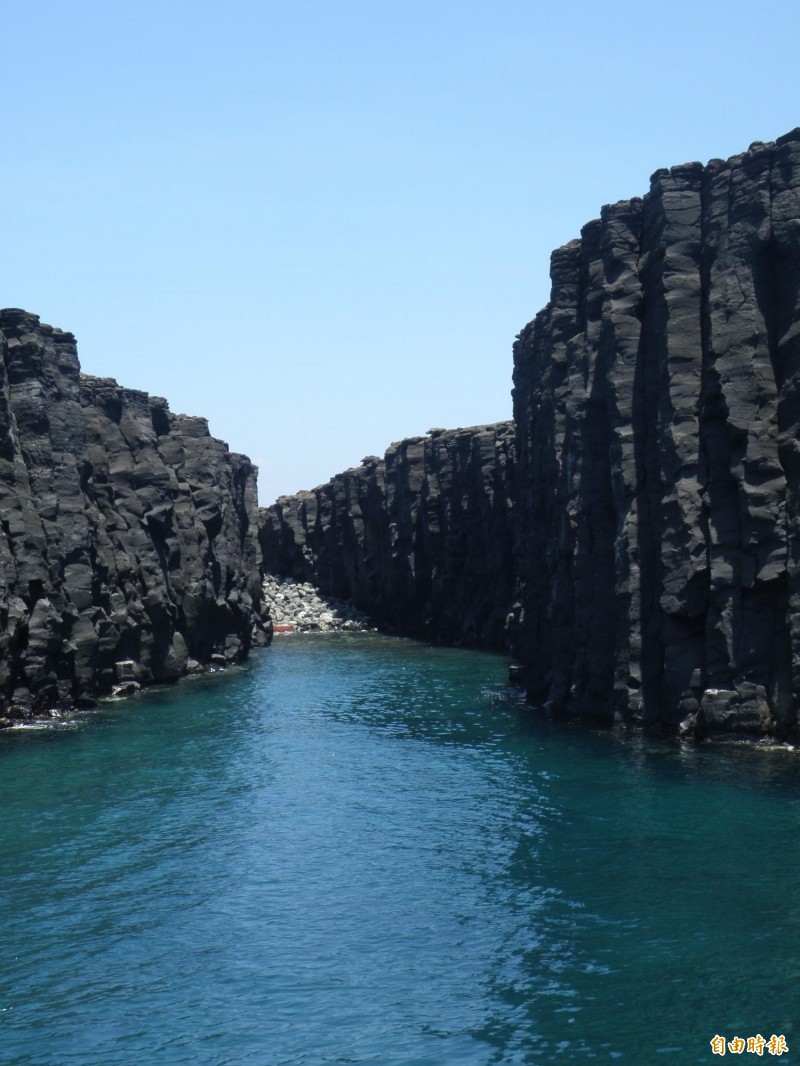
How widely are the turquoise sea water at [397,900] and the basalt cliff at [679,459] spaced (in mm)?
3591

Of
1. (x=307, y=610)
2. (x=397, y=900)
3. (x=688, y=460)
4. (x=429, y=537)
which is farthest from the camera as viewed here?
(x=307, y=610)

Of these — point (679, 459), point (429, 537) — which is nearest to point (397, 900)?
point (679, 459)

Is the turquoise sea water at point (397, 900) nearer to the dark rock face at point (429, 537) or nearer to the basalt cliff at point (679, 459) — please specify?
the basalt cliff at point (679, 459)

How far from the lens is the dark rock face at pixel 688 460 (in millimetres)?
47156

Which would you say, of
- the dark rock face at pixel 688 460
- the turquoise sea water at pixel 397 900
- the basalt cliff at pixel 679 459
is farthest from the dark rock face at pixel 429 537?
the turquoise sea water at pixel 397 900

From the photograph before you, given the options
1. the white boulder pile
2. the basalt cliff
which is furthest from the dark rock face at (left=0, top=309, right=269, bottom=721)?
the white boulder pile

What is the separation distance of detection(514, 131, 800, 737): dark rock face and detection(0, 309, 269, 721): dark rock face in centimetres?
2681

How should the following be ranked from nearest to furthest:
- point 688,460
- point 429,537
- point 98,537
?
point 688,460 < point 98,537 < point 429,537

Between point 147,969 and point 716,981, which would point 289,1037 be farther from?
point 716,981

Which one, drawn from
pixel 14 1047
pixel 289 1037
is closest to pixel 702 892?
pixel 289 1037

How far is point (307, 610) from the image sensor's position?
14138 centimetres

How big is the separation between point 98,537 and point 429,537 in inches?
1986

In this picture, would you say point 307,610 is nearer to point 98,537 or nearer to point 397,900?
point 98,537

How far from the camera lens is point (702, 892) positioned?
31.0 meters
